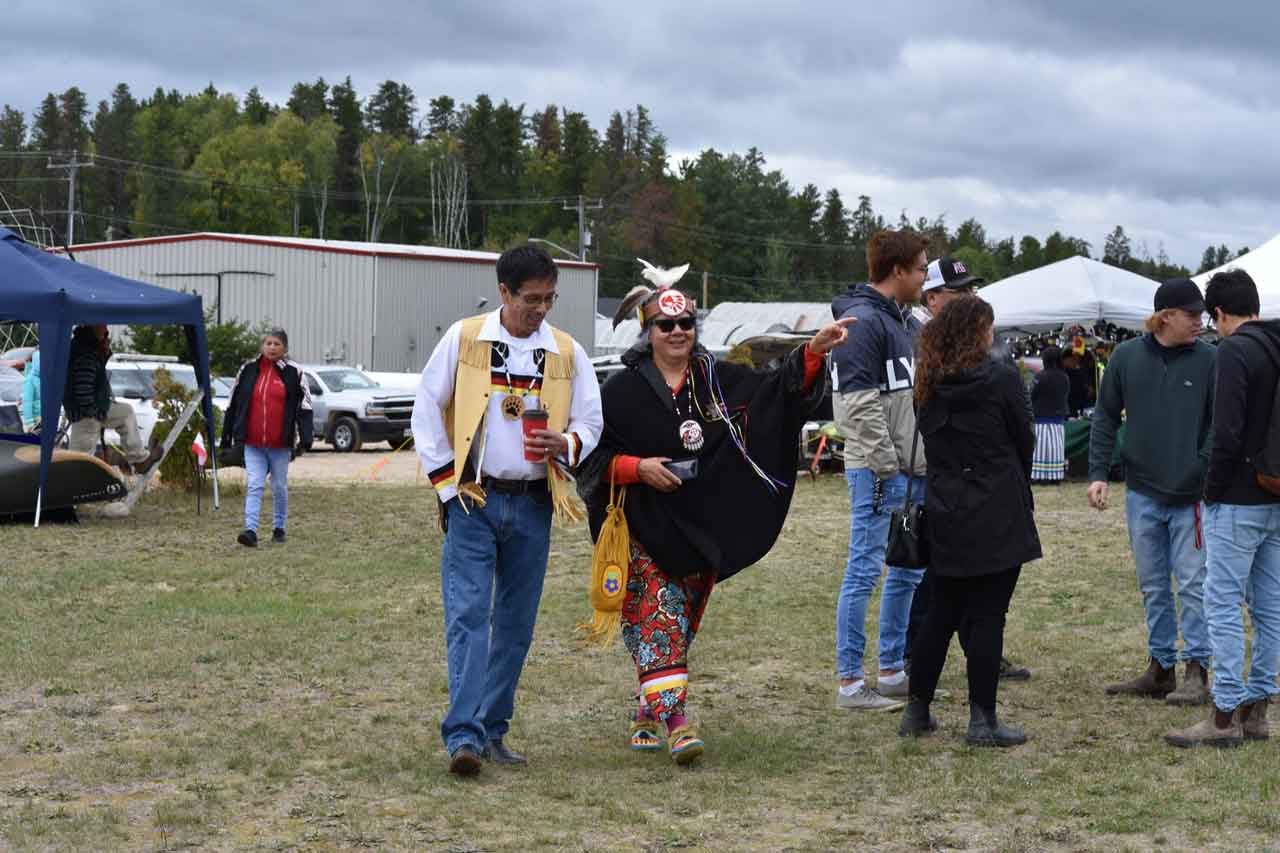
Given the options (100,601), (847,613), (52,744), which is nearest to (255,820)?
(52,744)

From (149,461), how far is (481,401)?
38.0 feet

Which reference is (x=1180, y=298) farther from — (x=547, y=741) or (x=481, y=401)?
(x=547, y=741)

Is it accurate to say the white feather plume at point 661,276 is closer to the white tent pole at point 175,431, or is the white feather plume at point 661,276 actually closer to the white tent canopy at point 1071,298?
the white tent pole at point 175,431

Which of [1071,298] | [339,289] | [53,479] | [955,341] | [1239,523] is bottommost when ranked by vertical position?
[53,479]

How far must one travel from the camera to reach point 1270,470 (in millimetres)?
5871

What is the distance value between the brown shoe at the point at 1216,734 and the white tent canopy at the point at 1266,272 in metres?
10.9

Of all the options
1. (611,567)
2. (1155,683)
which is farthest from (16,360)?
(1155,683)

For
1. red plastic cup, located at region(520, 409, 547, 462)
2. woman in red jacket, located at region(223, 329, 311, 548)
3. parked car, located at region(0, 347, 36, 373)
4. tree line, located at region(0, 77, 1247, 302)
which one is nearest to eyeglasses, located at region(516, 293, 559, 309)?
red plastic cup, located at region(520, 409, 547, 462)

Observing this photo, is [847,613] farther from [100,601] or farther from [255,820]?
[100,601]

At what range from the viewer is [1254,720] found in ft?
20.2

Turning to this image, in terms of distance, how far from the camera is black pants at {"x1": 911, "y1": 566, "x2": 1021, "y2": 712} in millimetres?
6125

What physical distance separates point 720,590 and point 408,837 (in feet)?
19.2

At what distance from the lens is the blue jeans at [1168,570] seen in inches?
271

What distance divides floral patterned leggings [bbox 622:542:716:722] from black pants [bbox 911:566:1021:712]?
2.87 feet
